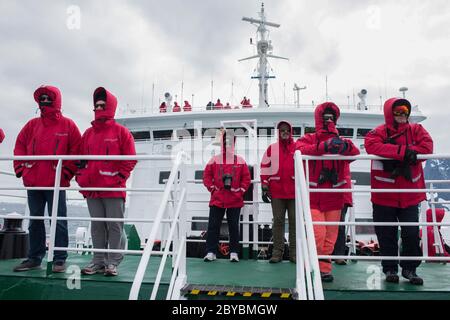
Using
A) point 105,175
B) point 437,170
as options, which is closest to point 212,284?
point 105,175

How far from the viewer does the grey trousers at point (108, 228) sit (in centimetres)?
358

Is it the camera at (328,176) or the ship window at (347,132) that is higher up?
the ship window at (347,132)

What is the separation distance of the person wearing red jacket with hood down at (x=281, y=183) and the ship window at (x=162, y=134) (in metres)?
6.64

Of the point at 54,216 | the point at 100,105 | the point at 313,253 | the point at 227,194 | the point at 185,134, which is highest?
the point at 185,134

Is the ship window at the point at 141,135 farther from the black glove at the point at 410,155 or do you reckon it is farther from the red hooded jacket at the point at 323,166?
the black glove at the point at 410,155

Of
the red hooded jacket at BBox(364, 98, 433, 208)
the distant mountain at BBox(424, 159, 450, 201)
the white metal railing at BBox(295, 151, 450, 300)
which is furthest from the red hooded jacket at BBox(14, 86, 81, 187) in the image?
the distant mountain at BBox(424, 159, 450, 201)

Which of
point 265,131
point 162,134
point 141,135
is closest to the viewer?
point 265,131

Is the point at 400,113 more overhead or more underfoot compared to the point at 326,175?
more overhead

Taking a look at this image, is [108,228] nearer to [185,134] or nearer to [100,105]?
[100,105]

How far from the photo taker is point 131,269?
3.82m

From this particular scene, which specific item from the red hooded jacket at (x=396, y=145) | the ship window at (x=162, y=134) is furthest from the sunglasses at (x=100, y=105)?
the ship window at (x=162, y=134)

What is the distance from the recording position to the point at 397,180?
334 centimetres

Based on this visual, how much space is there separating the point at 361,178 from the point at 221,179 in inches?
A: 229
